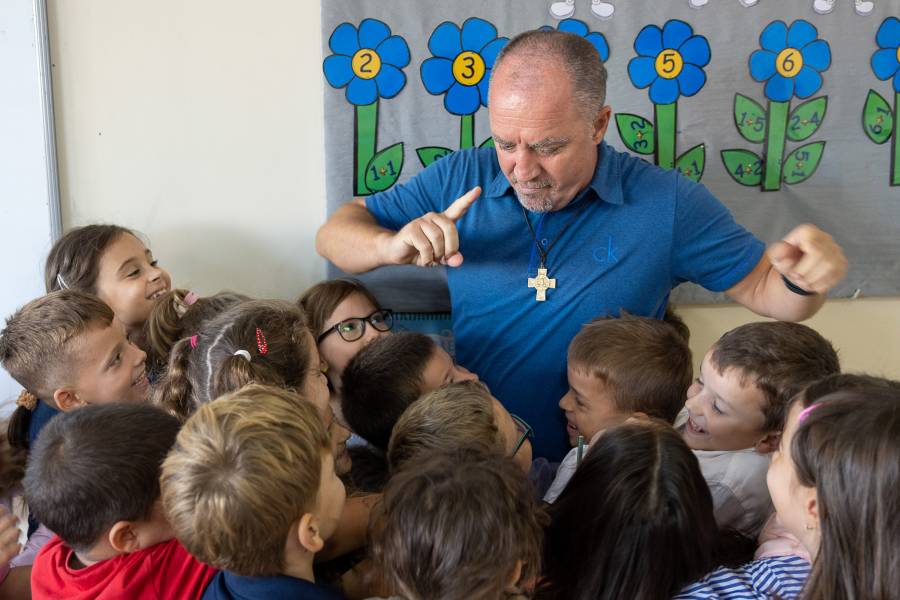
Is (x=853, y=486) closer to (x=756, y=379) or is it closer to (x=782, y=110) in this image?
(x=756, y=379)

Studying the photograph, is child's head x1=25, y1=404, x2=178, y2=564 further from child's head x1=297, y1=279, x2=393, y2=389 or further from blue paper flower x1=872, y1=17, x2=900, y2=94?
blue paper flower x1=872, y1=17, x2=900, y2=94

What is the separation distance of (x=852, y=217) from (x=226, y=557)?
228 centimetres

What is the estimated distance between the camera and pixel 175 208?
7.32ft

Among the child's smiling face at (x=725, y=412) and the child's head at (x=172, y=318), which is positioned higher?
the child's head at (x=172, y=318)

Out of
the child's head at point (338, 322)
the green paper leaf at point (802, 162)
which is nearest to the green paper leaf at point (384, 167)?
the child's head at point (338, 322)

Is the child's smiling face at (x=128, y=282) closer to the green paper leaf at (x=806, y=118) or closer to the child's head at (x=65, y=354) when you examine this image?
the child's head at (x=65, y=354)

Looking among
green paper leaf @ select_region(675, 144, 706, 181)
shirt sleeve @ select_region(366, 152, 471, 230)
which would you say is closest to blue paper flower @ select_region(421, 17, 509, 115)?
shirt sleeve @ select_region(366, 152, 471, 230)

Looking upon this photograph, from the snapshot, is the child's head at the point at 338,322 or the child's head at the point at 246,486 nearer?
the child's head at the point at 246,486

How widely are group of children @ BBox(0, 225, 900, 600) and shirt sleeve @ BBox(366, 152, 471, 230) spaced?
0.47m

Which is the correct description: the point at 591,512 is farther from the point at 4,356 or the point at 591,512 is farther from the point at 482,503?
the point at 4,356

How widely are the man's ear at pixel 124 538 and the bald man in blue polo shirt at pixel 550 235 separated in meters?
0.81

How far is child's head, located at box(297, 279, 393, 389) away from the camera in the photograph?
1928mm

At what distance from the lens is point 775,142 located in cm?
235

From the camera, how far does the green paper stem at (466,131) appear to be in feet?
7.45
